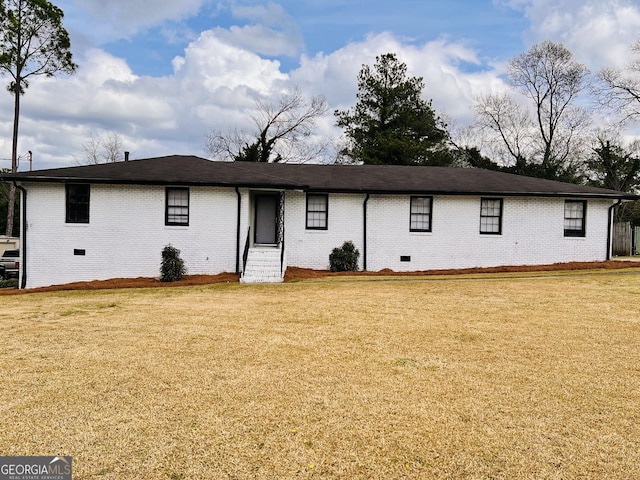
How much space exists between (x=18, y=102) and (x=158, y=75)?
1007cm

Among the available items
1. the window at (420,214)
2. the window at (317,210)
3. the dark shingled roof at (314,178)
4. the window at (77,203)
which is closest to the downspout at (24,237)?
the dark shingled roof at (314,178)

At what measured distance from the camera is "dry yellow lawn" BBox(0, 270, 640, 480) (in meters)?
3.49

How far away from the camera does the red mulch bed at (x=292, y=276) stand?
47.7ft

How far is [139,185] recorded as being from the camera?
52.9ft

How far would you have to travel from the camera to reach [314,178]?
1870cm

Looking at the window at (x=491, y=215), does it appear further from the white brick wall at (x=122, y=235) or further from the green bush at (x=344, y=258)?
the white brick wall at (x=122, y=235)

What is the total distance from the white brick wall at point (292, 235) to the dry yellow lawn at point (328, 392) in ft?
23.1

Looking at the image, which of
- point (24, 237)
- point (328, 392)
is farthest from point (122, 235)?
point (328, 392)

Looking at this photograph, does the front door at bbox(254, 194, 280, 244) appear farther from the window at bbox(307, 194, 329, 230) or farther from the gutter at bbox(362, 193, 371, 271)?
the gutter at bbox(362, 193, 371, 271)

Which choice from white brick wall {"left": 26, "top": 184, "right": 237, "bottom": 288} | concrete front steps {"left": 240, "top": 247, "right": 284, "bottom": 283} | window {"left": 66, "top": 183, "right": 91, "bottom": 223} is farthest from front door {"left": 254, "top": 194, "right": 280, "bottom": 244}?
window {"left": 66, "top": 183, "right": 91, "bottom": 223}

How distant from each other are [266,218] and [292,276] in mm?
3483

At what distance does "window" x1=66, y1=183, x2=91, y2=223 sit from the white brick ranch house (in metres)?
0.04

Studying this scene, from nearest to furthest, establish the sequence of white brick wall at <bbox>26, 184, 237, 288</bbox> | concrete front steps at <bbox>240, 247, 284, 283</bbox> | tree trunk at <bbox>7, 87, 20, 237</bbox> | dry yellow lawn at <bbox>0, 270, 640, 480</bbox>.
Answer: dry yellow lawn at <bbox>0, 270, 640, 480</bbox> → concrete front steps at <bbox>240, 247, 284, 283</bbox> → white brick wall at <bbox>26, 184, 237, 288</bbox> → tree trunk at <bbox>7, 87, 20, 237</bbox>

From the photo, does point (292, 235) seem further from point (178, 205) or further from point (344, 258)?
point (178, 205)
